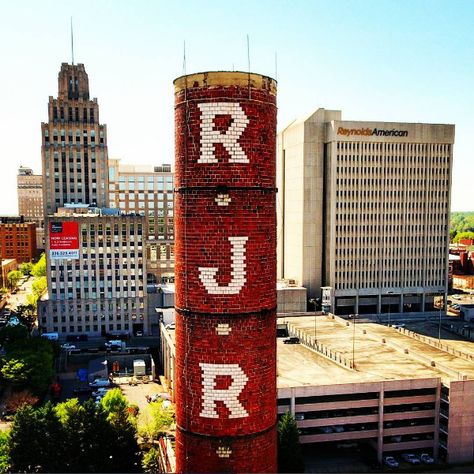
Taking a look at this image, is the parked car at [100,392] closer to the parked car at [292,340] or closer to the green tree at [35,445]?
the green tree at [35,445]

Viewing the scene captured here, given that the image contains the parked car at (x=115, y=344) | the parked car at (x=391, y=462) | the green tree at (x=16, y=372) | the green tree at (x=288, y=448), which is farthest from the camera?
the parked car at (x=115, y=344)

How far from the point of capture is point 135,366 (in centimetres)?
8781

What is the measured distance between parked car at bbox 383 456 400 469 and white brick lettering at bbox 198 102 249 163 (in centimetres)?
5489

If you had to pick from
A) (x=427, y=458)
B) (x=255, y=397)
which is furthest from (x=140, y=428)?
(x=255, y=397)

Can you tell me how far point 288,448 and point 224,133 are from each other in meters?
43.0

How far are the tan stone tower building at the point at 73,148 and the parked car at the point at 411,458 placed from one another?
296 ft

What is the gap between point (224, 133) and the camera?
669 inches

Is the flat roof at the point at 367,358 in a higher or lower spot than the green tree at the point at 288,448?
higher

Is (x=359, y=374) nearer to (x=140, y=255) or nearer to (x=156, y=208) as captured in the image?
(x=140, y=255)

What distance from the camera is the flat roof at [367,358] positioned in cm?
6362

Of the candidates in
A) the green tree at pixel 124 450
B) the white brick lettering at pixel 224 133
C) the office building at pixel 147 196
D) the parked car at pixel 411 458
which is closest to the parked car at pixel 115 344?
the green tree at pixel 124 450

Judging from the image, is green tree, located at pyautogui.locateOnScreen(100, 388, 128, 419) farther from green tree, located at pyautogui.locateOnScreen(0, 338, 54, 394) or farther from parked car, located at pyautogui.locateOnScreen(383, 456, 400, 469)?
parked car, located at pyautogui.locateOnScreen(383, 456, 400, 469)

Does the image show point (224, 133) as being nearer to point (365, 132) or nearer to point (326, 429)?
point (326, 429)

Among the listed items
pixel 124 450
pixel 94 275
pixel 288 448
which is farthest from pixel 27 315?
pixel 288 448
